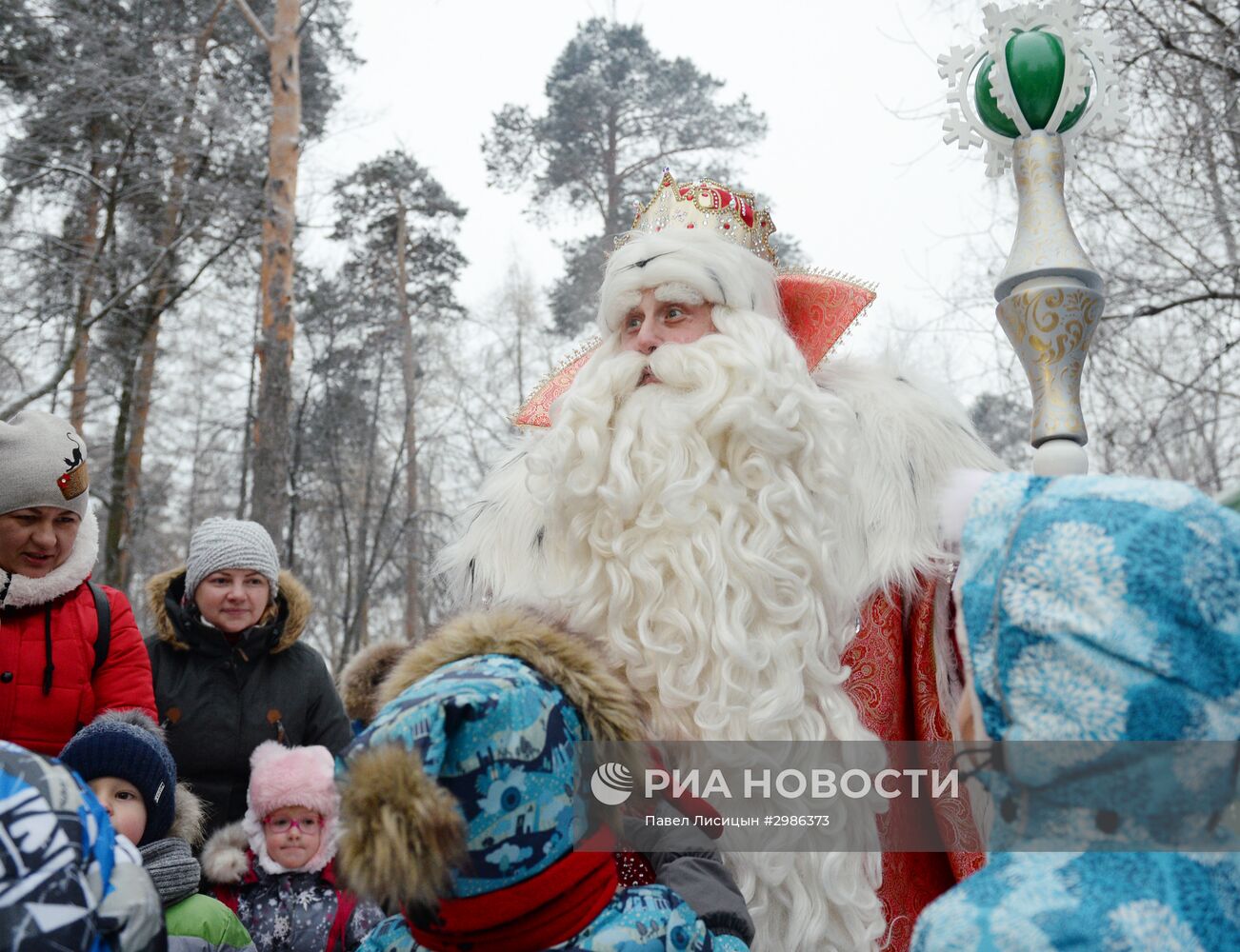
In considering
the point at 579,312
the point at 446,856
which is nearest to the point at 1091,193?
the point at 446,856

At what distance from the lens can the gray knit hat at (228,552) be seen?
3727mm

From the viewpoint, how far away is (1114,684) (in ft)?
3.94

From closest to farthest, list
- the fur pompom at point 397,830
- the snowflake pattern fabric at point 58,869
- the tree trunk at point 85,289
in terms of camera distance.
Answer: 1. the snowflake pattern fabric at point 58,869
2. the fur pompom at point 397,830
3. the tree trunk at point 85,289

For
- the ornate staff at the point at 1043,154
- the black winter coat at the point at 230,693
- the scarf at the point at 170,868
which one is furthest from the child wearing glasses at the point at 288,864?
the ornate staff at the point at 1043,154

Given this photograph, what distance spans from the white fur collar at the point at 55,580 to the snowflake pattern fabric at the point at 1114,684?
267cm

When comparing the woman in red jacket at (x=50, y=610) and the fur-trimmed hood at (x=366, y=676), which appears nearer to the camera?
the woman in red jacket at (x=50, y=610)

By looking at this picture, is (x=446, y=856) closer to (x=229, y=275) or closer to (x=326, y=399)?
(x=326, y=399)

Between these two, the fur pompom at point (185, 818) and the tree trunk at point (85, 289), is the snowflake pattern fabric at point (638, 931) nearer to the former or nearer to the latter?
the fur pompom at point (185, 818)

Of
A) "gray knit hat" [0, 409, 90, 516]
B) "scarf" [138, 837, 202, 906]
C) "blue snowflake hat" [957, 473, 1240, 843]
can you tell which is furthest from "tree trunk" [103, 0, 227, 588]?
"blue snowflake hat" [957, 473, 1240, 843]

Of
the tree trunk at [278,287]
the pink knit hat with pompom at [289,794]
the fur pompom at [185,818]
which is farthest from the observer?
the tree trunk at [278,287]

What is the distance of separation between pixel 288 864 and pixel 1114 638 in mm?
2894

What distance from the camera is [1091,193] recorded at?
714 centimetres

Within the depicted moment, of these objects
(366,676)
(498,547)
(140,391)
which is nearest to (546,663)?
(498,547)

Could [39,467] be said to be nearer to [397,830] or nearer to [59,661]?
[59,661]
